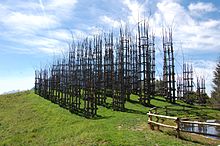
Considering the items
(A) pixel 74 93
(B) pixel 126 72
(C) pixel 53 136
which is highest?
(B) pixel 126 72

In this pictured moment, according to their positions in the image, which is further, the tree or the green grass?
the tree

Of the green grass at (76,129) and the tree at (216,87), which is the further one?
the tree at (216,87)

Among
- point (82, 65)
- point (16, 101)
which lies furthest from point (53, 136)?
point (16, 101)

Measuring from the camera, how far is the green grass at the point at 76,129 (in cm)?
1816

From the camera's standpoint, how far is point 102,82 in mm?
45094

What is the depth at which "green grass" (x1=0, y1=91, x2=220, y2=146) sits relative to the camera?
1816 cm

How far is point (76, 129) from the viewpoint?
25.0 metres

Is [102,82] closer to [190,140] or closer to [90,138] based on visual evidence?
[90,138]

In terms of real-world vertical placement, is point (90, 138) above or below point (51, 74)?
below

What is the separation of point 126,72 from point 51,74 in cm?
1412

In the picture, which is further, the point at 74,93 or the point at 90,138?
the point at 74,93

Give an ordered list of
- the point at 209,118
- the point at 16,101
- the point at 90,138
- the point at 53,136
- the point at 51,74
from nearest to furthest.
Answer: the point at 90,138
the point at 53,136
the point at 209,118
the point at 16,101
the point at 51,74

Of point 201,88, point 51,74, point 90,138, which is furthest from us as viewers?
point 201,88

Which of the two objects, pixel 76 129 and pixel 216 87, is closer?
pixel 76 129
